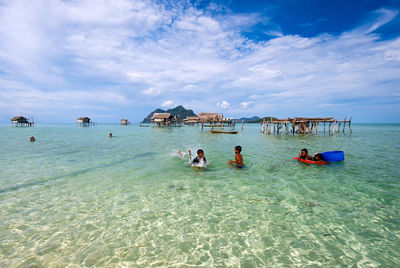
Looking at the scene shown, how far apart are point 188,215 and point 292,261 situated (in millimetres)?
2797

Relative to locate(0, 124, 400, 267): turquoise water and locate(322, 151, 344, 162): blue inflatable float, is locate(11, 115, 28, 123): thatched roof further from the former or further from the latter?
locate(322, 151, 344, 162): blue inflatable float

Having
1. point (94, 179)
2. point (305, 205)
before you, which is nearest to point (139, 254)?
point (305, 205)

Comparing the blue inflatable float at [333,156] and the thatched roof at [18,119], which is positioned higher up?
the thatched roof at [18,119]

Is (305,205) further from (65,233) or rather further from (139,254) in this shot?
(65,233)

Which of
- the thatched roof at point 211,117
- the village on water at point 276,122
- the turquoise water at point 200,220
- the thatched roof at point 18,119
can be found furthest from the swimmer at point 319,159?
the thatched roof at point 18,119

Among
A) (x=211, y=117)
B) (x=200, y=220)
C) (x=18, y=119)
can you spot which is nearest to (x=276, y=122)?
(x=211, y=117)

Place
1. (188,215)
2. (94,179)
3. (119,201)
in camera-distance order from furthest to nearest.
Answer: (94,179) < (119,201) < (188,215)

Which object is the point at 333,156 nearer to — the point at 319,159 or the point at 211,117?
the point at 319,159

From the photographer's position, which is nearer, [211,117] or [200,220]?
[200,220]

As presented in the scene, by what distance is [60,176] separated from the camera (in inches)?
354

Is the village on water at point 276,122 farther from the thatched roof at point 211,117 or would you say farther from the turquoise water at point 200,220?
the turquoise water at point 200,220

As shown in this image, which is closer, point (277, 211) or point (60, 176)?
point (277, 211)

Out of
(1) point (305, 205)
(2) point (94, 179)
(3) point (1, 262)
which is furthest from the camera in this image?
(2) point (94, 179)

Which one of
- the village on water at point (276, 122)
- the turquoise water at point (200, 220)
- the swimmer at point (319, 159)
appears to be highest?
the village on water at point (276, 122)
